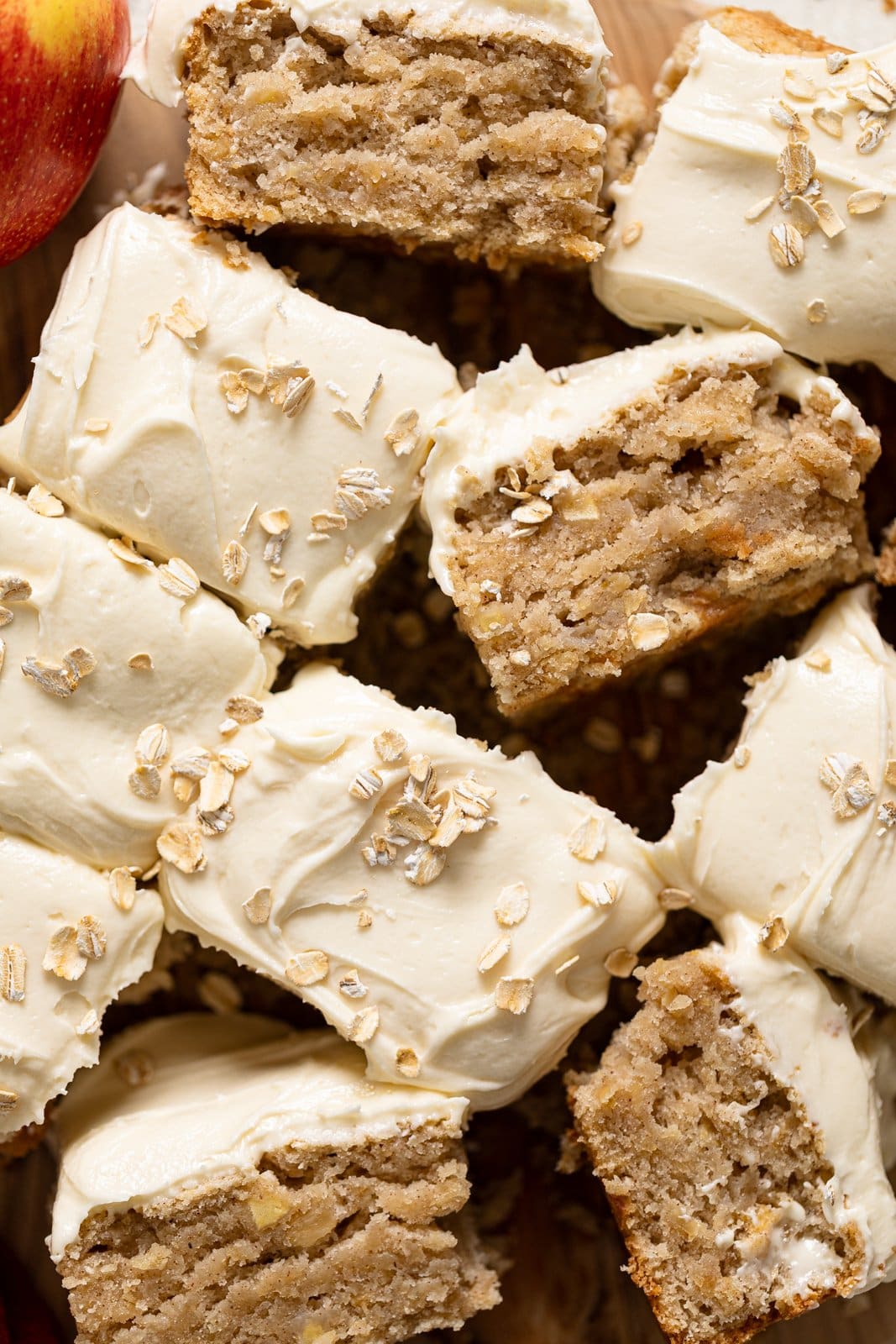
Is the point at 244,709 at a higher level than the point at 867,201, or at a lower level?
lower

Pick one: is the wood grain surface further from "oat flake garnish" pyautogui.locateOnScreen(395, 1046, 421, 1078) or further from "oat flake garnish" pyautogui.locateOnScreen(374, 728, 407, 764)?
"oat flake garnish" pyautogui.locateOnScreen(374, 728, 407, 764)

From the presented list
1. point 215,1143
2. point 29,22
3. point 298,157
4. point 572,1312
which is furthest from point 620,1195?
point 29,22

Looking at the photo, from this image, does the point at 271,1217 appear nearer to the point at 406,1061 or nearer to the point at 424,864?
the point at 406,1061

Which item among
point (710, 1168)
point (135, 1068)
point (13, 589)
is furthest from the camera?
point (135, 1068)

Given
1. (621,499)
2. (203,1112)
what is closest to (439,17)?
(621,499)

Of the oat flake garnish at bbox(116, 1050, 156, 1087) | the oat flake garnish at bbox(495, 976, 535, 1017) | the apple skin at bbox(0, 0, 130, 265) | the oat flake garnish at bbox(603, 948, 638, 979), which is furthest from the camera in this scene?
the oat flake garnish at bbox(116, 1050, 156, 1087)

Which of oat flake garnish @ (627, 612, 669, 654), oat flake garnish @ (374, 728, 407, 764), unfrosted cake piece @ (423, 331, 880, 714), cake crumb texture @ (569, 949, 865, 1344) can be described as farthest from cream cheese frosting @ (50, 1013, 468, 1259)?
oat flake garnish @ (627, 612, 669, 654)
